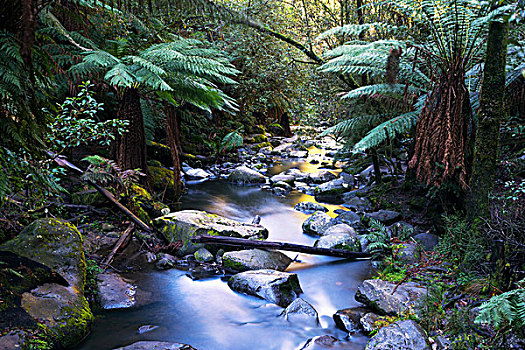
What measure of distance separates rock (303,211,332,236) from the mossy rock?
4.09 metres

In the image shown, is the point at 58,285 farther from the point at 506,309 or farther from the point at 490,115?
Result: the point at 490,115

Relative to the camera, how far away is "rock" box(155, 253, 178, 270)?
3678 millimetres

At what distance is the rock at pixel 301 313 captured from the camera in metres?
2.94

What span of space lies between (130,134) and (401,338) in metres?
4.12

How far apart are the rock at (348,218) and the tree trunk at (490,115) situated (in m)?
2.66

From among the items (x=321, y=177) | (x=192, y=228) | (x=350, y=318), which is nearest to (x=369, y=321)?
(x=350, y=318)

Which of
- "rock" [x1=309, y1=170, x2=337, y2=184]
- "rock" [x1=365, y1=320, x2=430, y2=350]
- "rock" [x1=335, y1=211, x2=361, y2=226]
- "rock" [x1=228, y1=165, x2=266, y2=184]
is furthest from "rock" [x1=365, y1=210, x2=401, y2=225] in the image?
"rock" [x1=228, y1=165, x2=266, y2=184]

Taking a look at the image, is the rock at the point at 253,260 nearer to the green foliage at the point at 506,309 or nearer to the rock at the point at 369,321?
the rock at the point at 369,321

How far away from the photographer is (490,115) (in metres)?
2.44

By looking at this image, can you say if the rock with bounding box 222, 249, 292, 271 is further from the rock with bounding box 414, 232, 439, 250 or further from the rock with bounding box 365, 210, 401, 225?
the rock with bounding box 365, 210, 401, 225

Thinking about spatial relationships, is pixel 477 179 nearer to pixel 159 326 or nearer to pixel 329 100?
pixel 159 326

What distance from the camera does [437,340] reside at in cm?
229

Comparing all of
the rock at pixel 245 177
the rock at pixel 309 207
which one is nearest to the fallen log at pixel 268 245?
the rock at pixel 309 207

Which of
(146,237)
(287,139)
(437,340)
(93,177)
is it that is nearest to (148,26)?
(93,177)
